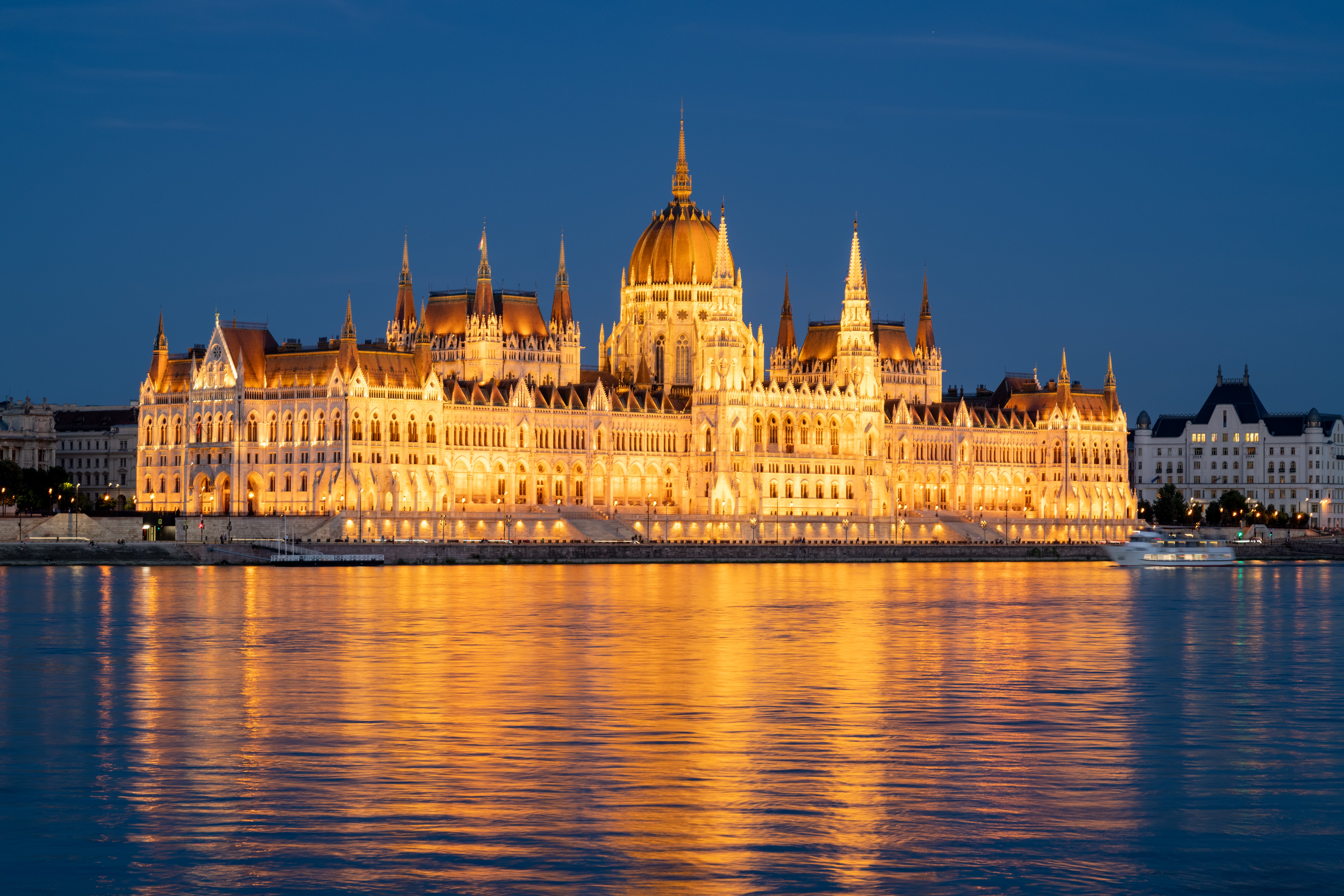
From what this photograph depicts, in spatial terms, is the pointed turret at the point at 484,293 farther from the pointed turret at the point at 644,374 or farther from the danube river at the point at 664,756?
the danube river at the point at 664,756

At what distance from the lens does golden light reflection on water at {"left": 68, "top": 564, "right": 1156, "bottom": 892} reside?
82.5ft

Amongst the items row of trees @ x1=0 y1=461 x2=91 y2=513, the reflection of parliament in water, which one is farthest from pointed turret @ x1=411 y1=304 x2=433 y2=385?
row of trees @ x1=0 y1=461 x2=91 y2=513

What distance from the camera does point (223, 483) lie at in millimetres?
129250

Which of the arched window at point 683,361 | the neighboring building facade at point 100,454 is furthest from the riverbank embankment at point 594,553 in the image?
the neighboring building facade at point 100,454

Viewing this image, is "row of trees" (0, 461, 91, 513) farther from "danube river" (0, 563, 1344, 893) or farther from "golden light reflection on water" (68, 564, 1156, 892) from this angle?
"golden light reflection on water" (68, 564, 1156, 892)

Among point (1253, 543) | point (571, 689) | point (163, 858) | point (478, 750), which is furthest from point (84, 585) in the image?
point (1253, 543)

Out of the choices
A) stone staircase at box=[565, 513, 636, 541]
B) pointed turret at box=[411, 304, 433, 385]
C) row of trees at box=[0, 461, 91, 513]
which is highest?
pointed turret at box=[411, 304, 433, 385]

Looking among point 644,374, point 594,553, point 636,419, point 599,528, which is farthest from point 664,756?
point 644,374

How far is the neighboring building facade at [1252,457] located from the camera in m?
186

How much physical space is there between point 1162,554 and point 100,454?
3831 inches

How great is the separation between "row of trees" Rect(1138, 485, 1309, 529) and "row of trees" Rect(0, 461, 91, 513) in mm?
90497

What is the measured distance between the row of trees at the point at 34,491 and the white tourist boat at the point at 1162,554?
223 ft

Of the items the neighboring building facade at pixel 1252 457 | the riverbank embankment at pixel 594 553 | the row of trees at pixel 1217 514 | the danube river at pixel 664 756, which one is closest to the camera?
the danube river at pixel 664 756

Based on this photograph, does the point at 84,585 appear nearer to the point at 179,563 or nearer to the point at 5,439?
the point at 179,563
